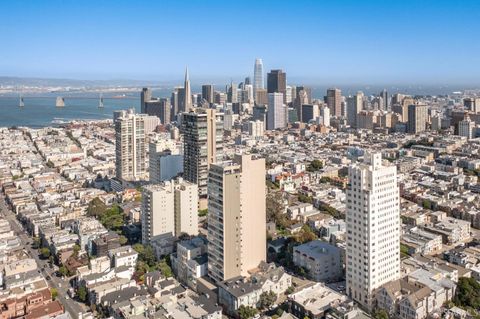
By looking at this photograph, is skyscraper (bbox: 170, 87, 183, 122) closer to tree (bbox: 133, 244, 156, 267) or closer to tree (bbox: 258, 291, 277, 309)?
tree (bbox: 133, 244, 156, 267)

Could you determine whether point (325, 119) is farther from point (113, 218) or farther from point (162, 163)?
point (113, 218)

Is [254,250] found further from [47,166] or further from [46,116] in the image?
[46,116]

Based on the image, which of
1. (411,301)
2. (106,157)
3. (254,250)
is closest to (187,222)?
(254,250)

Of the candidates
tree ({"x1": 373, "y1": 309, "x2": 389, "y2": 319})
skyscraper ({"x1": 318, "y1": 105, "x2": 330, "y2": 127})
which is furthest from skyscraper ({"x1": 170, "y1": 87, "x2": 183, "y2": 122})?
tree ({"x1": 373, "y1": 309, "x2": 389, "y2": 319})

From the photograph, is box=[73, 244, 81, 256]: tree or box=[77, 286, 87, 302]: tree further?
box=[73, 244, 81, 256]: tree

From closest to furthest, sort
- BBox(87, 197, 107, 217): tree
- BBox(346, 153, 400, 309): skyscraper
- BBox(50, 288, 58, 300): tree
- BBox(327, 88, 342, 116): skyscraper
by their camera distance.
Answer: BBox(346, 153, 400, 309): skyscraper
BBox(50, 288, 58, 300): tree
BBox(87, 197, 107, 217): tree
BBox(327, 88, 342, 116): skyscraper

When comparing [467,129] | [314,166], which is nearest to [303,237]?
[314,166]

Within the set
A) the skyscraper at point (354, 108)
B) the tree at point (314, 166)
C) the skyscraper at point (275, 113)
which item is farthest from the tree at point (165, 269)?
the skyscraper at point (354, 108)
